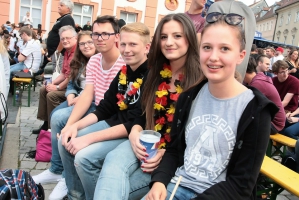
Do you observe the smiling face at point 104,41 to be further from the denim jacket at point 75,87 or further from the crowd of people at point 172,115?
the denim jacket at point 75,87

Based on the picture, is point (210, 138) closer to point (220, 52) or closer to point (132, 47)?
point (220, 52)

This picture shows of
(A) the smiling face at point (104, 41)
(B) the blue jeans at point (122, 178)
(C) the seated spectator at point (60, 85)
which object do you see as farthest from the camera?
(C) the seated spectator at point (60, 85)

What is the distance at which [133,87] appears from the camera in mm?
2492

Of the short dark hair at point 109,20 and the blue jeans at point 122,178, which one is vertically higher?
the short dark hair at point 109,20

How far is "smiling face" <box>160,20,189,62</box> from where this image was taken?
213 cm

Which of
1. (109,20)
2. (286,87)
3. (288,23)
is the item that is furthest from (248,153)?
(288,23)

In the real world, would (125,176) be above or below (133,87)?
below

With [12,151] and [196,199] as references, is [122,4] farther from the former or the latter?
[196,199]

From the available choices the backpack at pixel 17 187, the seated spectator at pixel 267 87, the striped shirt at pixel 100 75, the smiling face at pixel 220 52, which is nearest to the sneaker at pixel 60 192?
the backpack at pixel 17 187

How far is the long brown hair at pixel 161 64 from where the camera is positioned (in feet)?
7.03

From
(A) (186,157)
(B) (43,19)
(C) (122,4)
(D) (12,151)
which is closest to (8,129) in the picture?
(D) (12,151)

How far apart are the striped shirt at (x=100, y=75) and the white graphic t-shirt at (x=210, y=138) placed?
4.62ft

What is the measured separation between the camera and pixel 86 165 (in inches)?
83.3

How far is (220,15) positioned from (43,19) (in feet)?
55.3
